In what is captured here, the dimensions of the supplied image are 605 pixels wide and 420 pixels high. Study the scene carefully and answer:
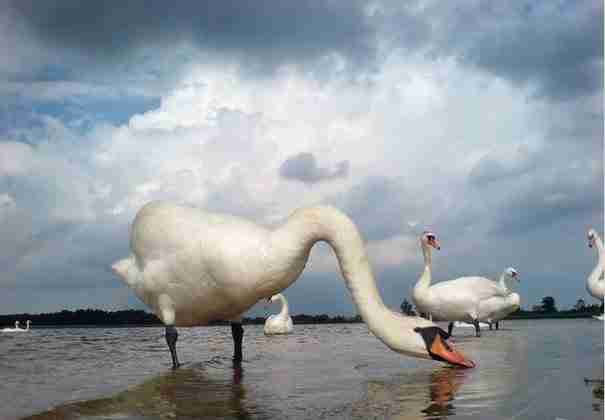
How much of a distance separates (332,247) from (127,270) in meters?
3.83

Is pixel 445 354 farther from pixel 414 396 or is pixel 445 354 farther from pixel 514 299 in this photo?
pixel 514 299

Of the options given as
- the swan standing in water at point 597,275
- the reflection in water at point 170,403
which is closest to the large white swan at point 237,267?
the reflection in water at point 170,403

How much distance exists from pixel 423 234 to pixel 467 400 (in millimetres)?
17027

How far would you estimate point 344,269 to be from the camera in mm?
8336

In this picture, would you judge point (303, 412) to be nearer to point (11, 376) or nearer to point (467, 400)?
Result: point (467, 400)

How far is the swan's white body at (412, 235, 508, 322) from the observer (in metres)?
20.3

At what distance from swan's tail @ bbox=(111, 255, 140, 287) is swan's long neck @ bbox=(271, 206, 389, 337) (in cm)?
275

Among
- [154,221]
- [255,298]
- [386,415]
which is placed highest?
[154,221]

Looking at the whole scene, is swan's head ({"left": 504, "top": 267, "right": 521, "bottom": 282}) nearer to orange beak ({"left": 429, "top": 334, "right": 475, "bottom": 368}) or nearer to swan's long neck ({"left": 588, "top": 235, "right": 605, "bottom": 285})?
swan's long neck ({"left": 588, "top": 235, "right": 605, "bottom": 285})

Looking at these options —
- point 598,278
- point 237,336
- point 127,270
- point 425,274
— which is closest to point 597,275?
point 598,278

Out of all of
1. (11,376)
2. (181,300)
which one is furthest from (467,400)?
(11,376)

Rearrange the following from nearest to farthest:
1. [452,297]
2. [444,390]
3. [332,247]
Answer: [444,390], [332,247], [452,297]

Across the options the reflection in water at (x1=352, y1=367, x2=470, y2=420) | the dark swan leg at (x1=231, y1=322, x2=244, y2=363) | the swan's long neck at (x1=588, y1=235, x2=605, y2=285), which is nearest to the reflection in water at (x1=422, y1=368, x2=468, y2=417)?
the reflection in water at (x1=352, y1=367, x2=470, y2=420)

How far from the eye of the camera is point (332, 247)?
336 inches
